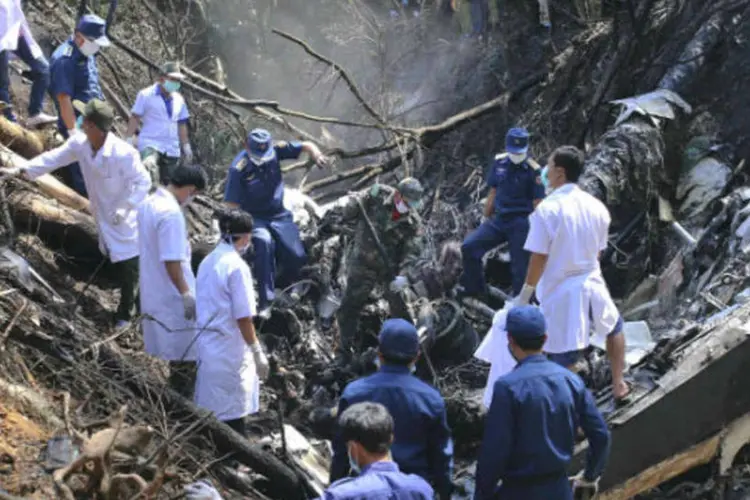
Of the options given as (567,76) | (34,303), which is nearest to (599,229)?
(34,303)

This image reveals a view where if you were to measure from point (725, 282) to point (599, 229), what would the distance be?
73.7 inches

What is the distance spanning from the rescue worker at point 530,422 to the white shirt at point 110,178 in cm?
317

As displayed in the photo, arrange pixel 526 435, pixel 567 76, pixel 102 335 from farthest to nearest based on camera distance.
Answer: pixel 567 76
pixel 102 335
pixel 526 435

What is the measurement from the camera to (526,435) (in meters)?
4.37

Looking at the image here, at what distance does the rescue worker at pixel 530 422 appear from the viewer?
14.2 feet

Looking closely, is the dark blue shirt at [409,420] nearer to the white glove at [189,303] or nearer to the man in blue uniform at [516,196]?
the white glove at [189,303]

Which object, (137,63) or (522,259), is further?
(137,63)

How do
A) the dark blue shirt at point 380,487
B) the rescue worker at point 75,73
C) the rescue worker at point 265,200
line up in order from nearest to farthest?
1. the dark blue shirt at point 380,487
2. the rescue worker at point 265,200
3. the rescue worker at point 75,73

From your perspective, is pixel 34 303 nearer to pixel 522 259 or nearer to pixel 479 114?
pixel 522 259

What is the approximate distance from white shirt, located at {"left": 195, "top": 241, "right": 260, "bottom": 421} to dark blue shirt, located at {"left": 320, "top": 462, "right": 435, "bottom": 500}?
2356 millimetres

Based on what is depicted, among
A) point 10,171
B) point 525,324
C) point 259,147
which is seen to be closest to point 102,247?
point 10,171

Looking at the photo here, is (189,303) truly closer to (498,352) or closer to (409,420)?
(498,352)

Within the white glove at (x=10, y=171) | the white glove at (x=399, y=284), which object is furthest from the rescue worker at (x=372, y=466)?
the white glove at (x=399, y=284)

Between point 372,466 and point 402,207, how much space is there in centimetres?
448
